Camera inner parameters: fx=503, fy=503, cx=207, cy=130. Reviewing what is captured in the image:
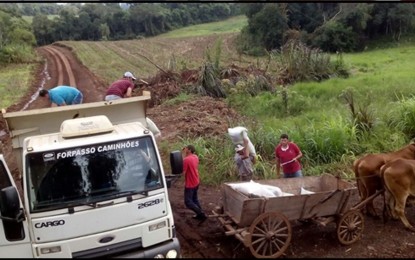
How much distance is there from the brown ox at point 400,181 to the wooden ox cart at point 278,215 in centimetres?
80

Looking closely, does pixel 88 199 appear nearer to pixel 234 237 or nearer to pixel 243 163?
pixel 234 237

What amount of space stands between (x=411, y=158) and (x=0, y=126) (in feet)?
44.5

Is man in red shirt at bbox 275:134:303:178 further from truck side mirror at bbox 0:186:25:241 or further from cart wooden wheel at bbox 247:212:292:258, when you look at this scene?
truck side mirror at bbox 0:186:25:241

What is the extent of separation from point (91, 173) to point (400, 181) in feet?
16.5

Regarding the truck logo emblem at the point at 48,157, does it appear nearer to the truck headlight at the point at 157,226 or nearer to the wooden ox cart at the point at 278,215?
the truck headlight at the point at 157,226

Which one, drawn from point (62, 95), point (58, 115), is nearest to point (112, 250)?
point (58, 115)

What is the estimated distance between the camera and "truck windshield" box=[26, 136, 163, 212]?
6160 millimetres

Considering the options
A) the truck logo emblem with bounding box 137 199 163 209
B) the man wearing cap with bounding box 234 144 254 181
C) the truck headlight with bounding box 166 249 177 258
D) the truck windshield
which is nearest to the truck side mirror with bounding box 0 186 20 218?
the truck windshield

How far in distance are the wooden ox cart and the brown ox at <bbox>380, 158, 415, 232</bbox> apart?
80 centimetres

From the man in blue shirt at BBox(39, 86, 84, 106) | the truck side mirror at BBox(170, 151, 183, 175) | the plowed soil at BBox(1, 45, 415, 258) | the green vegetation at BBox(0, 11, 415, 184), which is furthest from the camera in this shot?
the green vegetation at BBox(0, 11, 415, 184)

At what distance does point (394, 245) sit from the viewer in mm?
8008

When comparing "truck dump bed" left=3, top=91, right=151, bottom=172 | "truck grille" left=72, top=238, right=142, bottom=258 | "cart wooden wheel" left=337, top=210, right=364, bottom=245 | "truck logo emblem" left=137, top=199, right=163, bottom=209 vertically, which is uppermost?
"truck dump bed" left=3, top=91, right=151, bottom=172

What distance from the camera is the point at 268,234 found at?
721cm

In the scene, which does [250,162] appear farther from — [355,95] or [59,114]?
[355,95]
